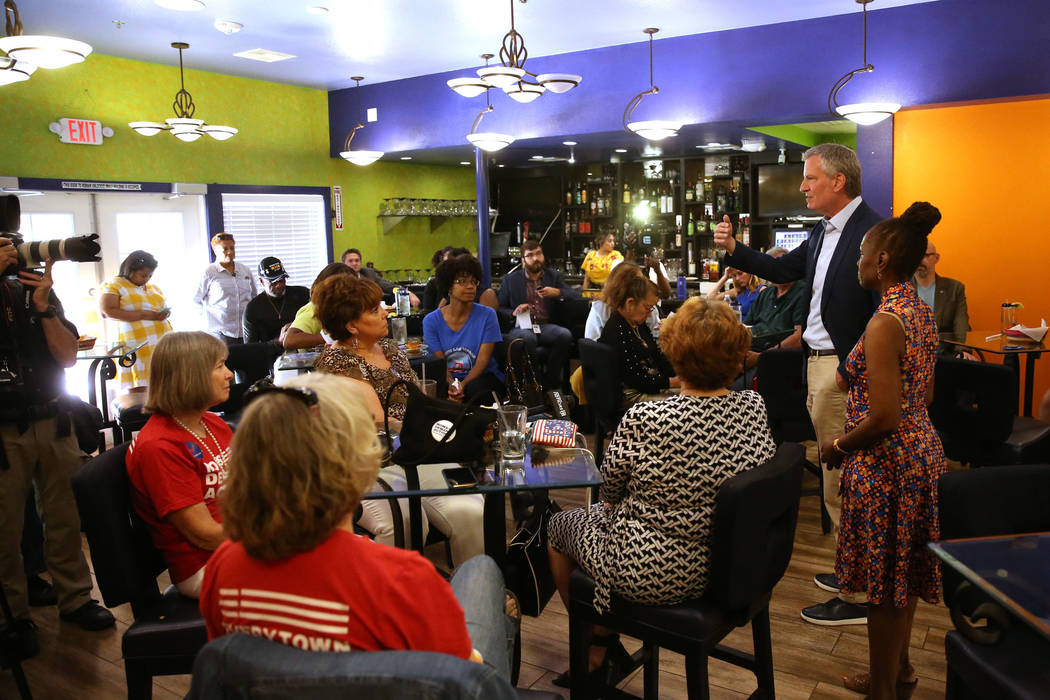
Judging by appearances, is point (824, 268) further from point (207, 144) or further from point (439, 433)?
point (207, 144)

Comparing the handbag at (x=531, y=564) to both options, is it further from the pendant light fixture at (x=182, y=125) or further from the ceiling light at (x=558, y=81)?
the pendant light fixture at (x=182, y=125)

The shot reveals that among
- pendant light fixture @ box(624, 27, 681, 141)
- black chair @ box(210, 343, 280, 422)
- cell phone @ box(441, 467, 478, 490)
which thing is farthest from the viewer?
→ pendant light fixture @ box(624, 27, 681, 141)

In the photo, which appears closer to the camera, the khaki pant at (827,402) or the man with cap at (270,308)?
the khaki pant at (827,402)

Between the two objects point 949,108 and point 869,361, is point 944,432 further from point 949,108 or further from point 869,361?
point 949,108

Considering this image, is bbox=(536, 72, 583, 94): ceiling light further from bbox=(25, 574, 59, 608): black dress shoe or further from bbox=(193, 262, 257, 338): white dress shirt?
bbox=(25, 574, 59, 608): black dress shoe

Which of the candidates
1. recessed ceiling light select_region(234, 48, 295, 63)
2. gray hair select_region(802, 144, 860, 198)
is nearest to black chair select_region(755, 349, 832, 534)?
gray hair select_region(802, 144, 860, 198)

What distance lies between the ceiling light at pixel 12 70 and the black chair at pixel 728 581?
13.4ft

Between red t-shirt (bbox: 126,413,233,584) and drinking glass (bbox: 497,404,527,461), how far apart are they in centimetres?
79

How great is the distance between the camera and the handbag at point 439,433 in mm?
2326

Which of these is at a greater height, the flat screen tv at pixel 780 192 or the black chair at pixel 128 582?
the flat screen tv at pixel 780 192

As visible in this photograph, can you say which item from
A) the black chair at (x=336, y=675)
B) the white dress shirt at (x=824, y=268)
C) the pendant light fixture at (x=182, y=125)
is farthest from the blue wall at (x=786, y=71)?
the black chair at (x=336, y=675)

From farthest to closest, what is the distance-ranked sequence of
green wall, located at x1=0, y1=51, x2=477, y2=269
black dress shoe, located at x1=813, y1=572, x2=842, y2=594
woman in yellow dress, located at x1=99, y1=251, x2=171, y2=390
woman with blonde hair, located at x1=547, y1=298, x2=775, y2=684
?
green wall, located at x1=0, y1=51, x2=477, y2=269
woman in yellow dress, located at x1=99, y1=251, x2=171, y2=390
black dress shoe, located at x1=813, y1=572, x2=842, y2=594
woman with blonde hair, located at x1=547, y1=298, x2=775, y2=684

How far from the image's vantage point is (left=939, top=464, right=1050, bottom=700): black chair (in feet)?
5.82

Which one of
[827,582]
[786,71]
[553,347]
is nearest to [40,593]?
[827,582]
